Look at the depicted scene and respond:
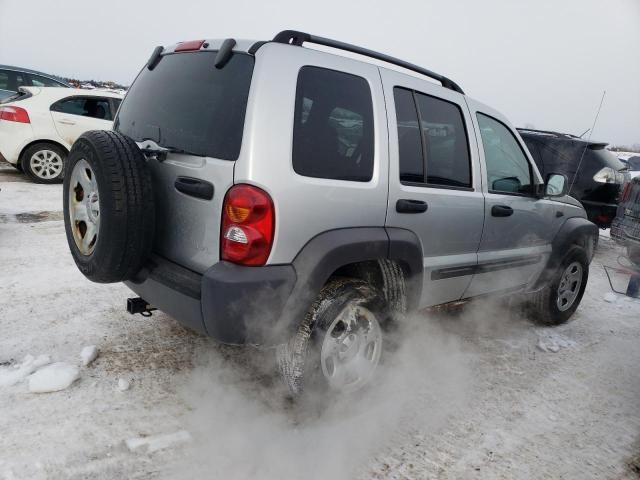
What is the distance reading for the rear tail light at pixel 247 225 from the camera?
2029 millimetres

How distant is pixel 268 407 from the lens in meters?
2.61

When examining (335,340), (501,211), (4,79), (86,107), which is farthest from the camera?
(4,79)

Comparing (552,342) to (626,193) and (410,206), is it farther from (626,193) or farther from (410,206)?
(626,193)

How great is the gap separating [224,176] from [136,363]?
1.51 m

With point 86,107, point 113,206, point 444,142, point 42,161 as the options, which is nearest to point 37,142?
point 42,161

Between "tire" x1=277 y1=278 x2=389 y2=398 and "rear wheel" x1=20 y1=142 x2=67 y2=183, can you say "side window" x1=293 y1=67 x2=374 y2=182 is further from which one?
"rear wheel" x1=20 y1=142 x2=67 y2=183

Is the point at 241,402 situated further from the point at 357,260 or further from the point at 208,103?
the point at 208,103

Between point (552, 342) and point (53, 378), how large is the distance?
373 centimetres

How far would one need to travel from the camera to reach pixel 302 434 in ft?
7.93

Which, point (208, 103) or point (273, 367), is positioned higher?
point (208, 103)

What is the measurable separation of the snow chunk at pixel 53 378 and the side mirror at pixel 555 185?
3.62 metres

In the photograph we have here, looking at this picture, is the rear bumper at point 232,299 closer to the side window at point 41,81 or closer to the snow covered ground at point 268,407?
the snow covered ground at point 268,407

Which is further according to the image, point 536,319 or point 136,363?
point 536,319

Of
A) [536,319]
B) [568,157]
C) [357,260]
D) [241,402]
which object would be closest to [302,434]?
[241,402]
